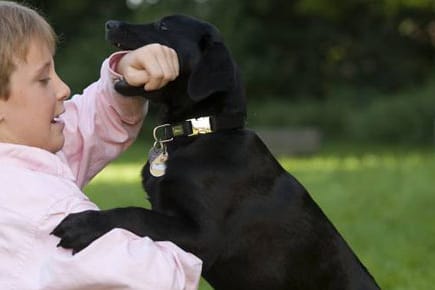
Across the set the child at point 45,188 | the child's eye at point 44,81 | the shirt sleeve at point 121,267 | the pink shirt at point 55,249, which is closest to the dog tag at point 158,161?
the child at point 45,188

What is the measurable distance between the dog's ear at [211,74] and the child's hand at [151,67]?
0.56 metres

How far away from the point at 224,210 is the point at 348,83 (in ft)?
93.3

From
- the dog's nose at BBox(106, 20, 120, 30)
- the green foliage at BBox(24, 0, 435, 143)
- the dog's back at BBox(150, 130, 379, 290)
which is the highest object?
the dog's nose at BBox(106, 20, 120, 30)

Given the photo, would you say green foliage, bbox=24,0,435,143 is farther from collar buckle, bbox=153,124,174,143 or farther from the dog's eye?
collar buckle, bbox=153,124,174,143

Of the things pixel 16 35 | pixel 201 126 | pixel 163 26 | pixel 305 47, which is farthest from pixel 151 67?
pixel 305 47

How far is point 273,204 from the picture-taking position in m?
3.24

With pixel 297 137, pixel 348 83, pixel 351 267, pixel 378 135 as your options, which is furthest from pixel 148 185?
pixel 348 83

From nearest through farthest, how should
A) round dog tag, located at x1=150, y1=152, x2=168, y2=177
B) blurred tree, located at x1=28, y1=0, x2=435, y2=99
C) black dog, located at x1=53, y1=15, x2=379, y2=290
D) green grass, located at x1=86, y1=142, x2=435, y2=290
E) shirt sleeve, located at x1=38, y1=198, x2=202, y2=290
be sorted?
shirt sleeve, located at x1=38, y1=198, x2=202, y2=290 < black dog, located at x1=53, y1=15, x2=379, y2=290 < round dog tag, located at x1=150, y1=152, x2=168, y2=177 < green grass, located at x1=86, y1=142, x2=435, y2=290 < blurred tree, located at x1=28, y1=0, x2=435, y2=99

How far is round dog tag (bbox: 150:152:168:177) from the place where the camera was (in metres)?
3.24

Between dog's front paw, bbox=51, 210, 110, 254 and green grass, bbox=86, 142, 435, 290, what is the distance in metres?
2.67

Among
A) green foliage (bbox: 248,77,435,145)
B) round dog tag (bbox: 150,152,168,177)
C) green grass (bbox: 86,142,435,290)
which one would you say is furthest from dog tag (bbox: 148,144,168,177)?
green foliage (bbox: 248,77,435,145)

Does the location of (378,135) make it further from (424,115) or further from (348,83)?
(348,83)

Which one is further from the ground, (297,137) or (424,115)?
(297,137)

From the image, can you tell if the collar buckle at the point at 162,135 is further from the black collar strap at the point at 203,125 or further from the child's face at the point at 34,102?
the child's face at the point at 34,102
